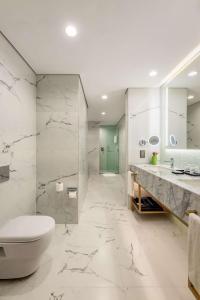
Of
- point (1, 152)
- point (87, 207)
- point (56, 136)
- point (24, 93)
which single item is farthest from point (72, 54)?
point (87, 207)

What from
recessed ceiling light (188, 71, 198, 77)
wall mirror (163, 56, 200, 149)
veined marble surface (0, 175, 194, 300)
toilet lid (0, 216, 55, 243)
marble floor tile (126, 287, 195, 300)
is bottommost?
marble floor tile (126, 287, 195, 300)

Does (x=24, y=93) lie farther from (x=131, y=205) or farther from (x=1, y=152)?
(x=131, y=205)

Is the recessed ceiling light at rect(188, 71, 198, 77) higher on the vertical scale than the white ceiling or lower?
lower

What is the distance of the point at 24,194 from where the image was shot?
6.82ft

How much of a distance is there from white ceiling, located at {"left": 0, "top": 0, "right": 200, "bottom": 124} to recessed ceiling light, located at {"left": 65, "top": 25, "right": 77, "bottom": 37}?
5 centimetres

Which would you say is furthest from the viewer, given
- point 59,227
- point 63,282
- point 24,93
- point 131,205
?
point 131,205

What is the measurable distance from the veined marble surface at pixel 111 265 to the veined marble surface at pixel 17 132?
0.67m

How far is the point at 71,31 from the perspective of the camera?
1.54 meters

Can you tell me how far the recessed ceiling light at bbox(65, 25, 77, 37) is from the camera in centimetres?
149

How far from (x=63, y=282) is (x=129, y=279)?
1.97 feet

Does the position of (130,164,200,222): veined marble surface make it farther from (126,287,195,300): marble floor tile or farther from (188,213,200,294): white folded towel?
(126,287,195,300): marble floor tile

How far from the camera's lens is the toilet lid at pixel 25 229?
1.32m

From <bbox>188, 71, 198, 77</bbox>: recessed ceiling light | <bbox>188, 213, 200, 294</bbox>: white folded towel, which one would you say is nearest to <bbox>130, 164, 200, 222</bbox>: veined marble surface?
<bbox>188, 213, 200, 294</bbox>: white folded towel

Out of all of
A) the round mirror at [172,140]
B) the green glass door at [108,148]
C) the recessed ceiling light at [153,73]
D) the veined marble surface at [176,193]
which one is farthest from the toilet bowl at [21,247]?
the green glass door at [108,148]
